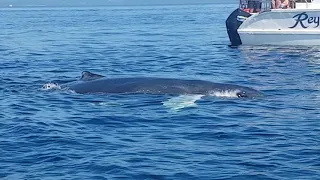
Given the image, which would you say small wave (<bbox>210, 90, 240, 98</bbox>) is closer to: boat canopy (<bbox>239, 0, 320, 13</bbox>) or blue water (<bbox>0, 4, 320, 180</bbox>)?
blue water (<bbox>0, 4, 320, 180</bbox>)

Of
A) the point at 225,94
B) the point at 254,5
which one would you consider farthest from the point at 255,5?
the point at 225,94

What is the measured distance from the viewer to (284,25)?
31375mm

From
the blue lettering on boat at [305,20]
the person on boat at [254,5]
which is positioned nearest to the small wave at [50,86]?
the blue lettering on boat at [305,20]

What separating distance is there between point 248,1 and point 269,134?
915 inches

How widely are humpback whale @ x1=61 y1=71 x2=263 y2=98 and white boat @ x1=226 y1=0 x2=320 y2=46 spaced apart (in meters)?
14.4

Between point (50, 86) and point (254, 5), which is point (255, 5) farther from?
point (50, 86)

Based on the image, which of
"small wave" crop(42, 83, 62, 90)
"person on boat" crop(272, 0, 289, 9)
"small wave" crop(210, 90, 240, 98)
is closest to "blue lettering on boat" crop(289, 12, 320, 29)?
"person on boat" crop(272, 0, 289, 9)

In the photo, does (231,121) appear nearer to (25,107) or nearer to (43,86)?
(25,107)

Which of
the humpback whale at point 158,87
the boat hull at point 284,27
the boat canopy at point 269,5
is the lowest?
the boat hull at point 284,27

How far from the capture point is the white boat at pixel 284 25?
31031 mm

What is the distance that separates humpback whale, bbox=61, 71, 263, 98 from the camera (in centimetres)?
1716

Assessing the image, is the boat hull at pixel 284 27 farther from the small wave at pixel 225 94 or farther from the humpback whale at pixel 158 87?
→ the small wave at pixel 225 94

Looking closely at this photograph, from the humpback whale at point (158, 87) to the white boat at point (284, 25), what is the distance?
1437 centimetres

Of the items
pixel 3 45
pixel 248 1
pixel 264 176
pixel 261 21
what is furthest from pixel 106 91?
pixel 3 45
